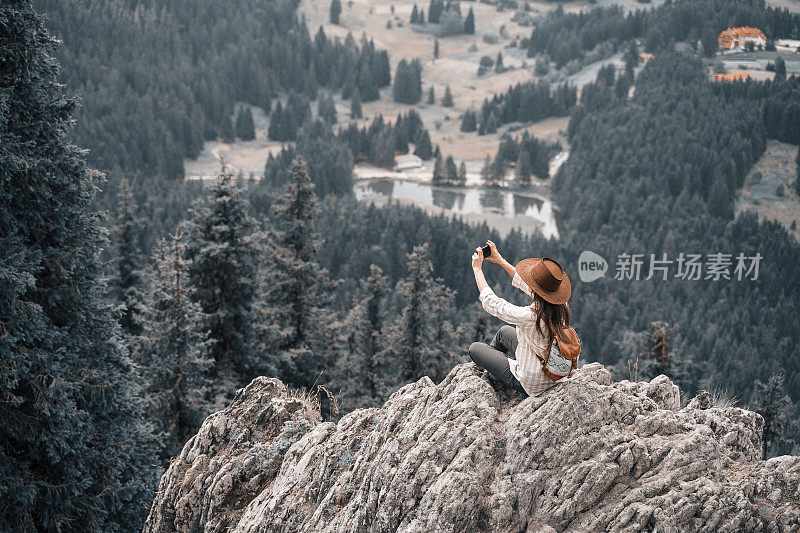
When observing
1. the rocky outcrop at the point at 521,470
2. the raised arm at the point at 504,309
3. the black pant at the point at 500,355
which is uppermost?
the raised arm at the point at 504,309

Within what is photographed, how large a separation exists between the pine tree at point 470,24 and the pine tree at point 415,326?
167 m

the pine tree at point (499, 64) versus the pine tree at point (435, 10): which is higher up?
the pine tree at point (435, 10)

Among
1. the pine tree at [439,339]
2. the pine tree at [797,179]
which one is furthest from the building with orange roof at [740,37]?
the pine tree at [439,339]

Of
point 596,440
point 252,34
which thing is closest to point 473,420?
point 596,440

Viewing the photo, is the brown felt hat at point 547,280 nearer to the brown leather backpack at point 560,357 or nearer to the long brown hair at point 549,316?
the long brown hair at point 549,316

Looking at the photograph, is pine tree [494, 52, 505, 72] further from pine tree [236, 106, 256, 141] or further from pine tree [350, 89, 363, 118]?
pine tree [236, 106, 256, 141]

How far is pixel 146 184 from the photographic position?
311 ft

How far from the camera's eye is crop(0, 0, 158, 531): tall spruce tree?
42.4 feet

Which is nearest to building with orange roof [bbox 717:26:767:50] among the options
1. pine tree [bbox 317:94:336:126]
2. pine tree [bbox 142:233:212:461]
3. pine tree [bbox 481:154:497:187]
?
pine tree [bbox 481:154:497:187]

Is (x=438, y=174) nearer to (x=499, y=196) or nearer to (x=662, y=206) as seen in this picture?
(x=499, y=196)

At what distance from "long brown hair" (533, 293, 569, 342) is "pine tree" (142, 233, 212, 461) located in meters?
13.3

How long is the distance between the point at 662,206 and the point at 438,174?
4525 cm

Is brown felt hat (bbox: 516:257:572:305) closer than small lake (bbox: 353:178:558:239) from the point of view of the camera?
Yes

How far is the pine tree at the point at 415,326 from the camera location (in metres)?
26.5
